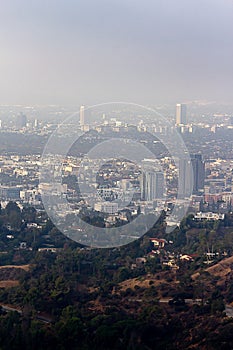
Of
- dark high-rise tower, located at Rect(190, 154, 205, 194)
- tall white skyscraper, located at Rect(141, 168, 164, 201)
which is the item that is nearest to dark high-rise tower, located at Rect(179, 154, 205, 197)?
dark high-rise tower, located at Rect(190, 154, 205, 194)

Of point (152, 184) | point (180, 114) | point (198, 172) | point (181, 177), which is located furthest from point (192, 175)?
point (152, 184)

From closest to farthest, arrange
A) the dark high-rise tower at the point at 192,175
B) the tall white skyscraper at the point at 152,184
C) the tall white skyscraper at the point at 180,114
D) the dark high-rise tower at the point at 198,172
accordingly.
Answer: the tall white skyscraper at the point at 152,184, the dark high-rise tower at the point at 192,175, the dark high-rise tower at the point at 198,172, the tall white skyscraper at the point at 180,114

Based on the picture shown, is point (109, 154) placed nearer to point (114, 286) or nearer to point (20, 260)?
point (20, 260)


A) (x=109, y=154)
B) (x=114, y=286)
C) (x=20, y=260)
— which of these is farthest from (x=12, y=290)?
(x=109, y=154)

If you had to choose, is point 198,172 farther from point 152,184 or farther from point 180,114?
point 152,184

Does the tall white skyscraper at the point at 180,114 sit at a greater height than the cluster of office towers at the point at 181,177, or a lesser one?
greater

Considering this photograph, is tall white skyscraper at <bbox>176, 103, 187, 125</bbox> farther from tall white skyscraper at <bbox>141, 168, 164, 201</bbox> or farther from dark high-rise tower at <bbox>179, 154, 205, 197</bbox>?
tall white skyscraper at <bbox>141, 168, 164, 201</bbox>

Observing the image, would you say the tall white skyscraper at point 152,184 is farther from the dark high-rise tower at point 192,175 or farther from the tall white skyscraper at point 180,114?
the tall white skyscraper at point 180,114

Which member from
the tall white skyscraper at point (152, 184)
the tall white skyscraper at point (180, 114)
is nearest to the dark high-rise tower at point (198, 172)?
the tall white skyscraper at point (180, 114)
